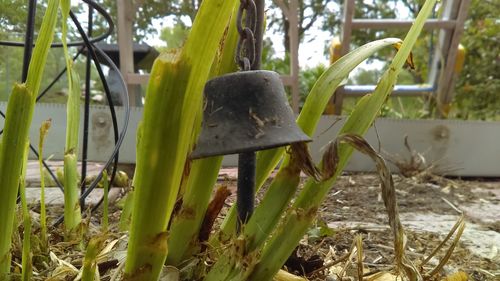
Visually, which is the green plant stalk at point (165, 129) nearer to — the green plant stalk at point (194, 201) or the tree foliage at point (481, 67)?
the green plant stalk at point (194, 201)

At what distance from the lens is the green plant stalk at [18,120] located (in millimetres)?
503

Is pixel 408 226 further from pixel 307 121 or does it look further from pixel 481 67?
pixel 481 67

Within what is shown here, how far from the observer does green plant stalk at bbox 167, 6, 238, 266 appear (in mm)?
573

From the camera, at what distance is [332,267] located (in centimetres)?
74

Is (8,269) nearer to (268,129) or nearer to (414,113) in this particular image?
(268,129)

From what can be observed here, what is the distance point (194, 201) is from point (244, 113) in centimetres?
15

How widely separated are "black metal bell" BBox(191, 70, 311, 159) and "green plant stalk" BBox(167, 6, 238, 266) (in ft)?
0.37

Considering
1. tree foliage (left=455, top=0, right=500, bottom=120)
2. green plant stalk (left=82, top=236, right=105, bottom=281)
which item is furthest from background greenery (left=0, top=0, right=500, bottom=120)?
green plant stalk (left=82, top=236, right=105, bottom=281)

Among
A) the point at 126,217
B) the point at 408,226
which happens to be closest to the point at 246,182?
the point at 126,217

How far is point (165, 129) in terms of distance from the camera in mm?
424

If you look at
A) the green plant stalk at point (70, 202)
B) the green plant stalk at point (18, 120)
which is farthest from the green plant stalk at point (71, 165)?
the green plant stalk at point (18, 120)

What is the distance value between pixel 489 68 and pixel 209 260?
4.99m

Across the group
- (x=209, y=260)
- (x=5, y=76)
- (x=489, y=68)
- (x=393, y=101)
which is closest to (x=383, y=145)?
(x=393, y=101)

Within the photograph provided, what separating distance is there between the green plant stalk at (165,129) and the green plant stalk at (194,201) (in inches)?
3.6
